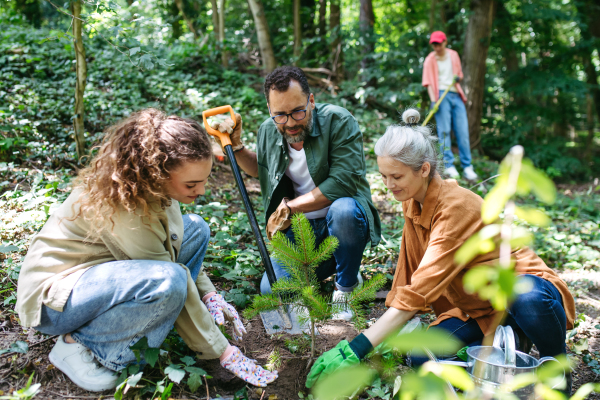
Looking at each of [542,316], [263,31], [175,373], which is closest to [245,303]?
[175,373]

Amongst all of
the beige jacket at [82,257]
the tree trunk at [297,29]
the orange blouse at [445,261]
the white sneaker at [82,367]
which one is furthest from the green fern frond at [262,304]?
the tree trunk at [297,29]

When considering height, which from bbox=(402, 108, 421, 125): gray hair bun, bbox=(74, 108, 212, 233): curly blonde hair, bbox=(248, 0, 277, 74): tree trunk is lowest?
bbox=(74, 108, 212, 233): curly blonde hair

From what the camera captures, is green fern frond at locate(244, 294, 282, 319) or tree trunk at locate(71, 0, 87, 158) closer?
green fern frond at locate(244, 294, 282, 319)

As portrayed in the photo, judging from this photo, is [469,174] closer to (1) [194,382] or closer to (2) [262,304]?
(2) [262,304]

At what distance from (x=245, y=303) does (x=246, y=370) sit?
64 cm

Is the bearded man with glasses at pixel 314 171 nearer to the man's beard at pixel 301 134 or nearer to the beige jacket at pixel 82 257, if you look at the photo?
the man's beard at pixel 301 134

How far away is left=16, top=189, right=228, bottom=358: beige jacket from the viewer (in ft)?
5.41

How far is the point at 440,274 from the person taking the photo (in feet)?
5.84

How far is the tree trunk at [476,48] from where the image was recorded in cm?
736

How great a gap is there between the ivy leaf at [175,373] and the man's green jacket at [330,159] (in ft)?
4.45

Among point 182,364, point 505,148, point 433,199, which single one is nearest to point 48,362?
point 182,364

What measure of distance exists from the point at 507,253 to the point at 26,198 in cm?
335

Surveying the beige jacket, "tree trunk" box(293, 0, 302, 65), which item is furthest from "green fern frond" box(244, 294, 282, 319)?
"tree trunk" box(293, 0, 302, 65)

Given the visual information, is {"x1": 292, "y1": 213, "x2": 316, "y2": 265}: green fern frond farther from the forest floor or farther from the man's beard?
the man's beard
